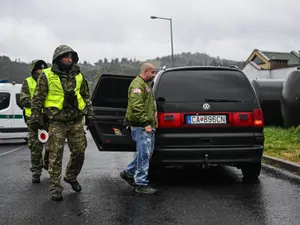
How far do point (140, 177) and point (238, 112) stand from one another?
157 cm

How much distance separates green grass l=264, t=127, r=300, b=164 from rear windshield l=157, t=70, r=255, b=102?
253 centimetres

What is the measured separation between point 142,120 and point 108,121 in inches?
48.7

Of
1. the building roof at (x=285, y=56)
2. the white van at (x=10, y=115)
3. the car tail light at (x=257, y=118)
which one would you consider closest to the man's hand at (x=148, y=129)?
the car tail light at (x=257, y=118)

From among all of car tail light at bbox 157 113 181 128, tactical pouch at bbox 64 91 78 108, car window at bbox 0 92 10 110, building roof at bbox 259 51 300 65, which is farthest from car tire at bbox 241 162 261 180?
building roof at bbox 259 51 300 65

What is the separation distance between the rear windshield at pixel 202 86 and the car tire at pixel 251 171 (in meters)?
1.00

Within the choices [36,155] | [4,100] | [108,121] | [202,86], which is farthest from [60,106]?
[4,100]

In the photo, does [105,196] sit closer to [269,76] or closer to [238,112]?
[238,112]

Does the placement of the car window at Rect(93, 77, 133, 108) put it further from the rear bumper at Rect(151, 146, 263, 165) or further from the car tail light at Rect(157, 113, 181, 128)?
the rear bumper at Rect(151, 146, 263, 165)

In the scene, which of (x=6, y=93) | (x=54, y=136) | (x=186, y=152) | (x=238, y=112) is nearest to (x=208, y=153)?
(x=186, y=152)

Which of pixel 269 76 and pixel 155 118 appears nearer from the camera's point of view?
pixel 155 118

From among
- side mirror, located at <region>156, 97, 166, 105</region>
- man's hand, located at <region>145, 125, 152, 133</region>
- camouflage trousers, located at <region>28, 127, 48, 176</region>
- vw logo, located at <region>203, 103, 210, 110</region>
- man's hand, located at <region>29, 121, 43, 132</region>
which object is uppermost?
side mirror, located at <region>156, 97, 166, 105</region>

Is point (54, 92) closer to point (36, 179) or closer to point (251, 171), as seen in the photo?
point (36, 179)

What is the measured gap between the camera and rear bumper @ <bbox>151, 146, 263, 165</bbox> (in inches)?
222

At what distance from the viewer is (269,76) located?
46.0 m
